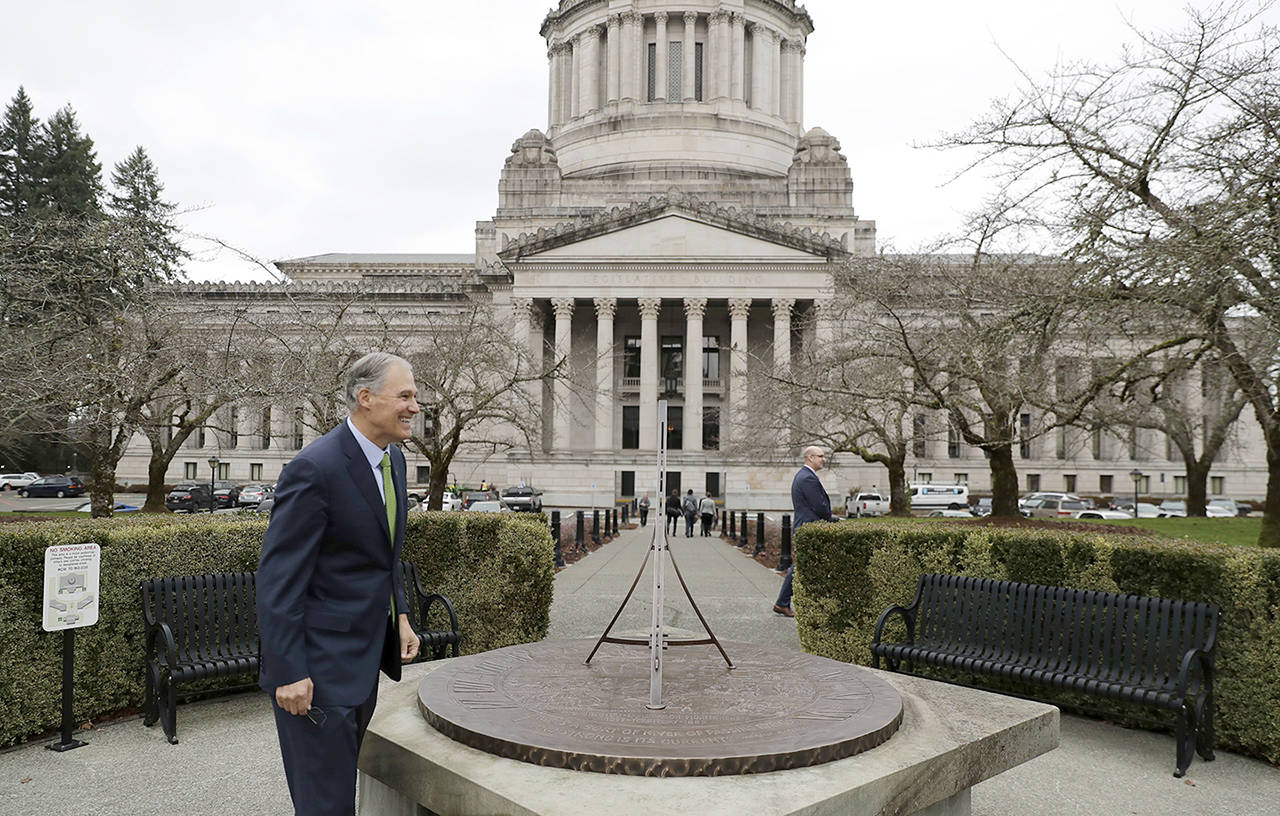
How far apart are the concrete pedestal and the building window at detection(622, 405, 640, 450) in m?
54.9

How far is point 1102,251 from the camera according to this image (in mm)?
12648

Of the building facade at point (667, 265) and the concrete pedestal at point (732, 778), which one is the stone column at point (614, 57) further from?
the concrete pedestal at point (732, 778)

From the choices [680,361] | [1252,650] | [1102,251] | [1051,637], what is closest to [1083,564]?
[1051,637]

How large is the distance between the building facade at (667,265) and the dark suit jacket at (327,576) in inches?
1513

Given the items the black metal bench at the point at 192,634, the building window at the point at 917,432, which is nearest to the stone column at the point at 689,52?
the building window at the point at 917,432

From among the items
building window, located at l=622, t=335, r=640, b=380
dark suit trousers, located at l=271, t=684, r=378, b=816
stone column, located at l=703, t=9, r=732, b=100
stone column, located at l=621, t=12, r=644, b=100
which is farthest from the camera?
stone column, located at l=621, t=12, r=644, b=100

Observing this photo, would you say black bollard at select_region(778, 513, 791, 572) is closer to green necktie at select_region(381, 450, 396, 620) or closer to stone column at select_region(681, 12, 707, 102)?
green necktie at select_region(381, 450, 396, 620)

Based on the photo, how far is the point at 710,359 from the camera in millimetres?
61938

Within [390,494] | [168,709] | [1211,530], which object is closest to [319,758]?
[390,494]

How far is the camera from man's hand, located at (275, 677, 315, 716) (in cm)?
342

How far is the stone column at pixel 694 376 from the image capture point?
5394cm

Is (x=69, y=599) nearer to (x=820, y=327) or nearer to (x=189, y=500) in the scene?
(x=189, y=500)

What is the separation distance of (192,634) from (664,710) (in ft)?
15.9

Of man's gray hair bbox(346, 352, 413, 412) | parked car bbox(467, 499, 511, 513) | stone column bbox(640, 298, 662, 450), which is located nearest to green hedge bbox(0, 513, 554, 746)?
man's gray hair bbox(346, 352, 413, 412)
